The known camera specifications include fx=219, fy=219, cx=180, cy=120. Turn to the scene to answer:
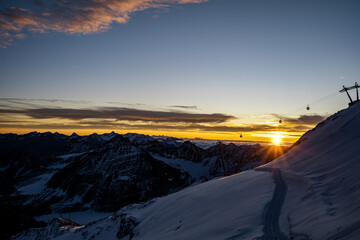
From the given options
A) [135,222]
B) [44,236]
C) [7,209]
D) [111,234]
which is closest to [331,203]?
[135,222]

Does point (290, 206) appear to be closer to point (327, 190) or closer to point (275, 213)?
point (275, 213)

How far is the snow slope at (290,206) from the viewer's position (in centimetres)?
1295

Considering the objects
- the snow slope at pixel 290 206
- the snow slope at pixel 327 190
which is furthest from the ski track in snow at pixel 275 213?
the snow slope at pixel 327 190

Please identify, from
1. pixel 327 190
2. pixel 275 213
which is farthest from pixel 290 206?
pixel 327 190

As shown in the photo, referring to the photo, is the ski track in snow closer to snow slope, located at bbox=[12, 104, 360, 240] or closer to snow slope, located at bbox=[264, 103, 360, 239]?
snow slope, located at bbox=[12, 104, 360, 240]

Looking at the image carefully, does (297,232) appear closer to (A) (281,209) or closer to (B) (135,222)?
(A) (281,209)

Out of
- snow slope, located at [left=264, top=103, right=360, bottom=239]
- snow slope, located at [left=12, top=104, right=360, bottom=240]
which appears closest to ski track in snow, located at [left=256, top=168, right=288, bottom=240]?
snow slope, located at [left=12, top=104, right=360, bottom=240]

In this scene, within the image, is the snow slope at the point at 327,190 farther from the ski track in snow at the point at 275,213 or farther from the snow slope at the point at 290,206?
the ski track in snow at the point at 275,213

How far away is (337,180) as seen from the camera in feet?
59.7

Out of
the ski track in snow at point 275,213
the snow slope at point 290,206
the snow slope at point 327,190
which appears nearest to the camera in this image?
the snow slope at point 327,190

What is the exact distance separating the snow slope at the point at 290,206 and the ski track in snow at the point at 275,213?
0.44ft

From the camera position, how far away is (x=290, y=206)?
17.1 m

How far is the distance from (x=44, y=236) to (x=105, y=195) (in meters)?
138

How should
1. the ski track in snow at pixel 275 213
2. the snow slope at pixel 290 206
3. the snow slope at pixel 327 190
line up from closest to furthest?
the snow slope at pixel 327 190 < the snow slope at pixel 290 206 < the ski track in snow at pixel 275 213
